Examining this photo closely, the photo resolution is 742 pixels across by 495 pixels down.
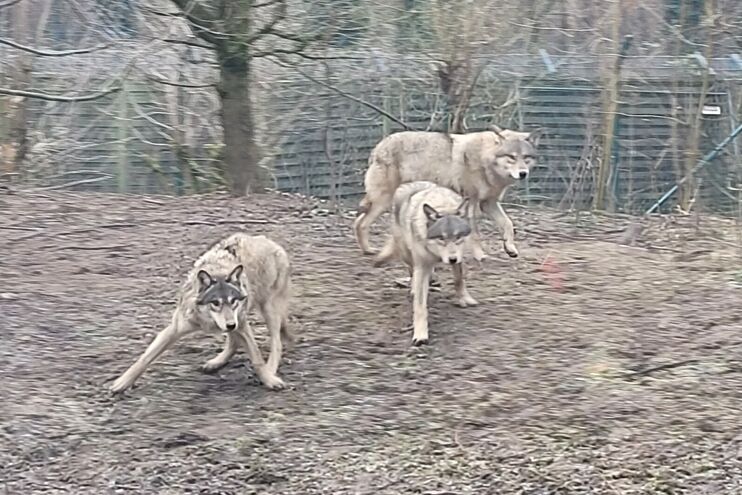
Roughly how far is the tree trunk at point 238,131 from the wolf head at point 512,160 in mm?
3998

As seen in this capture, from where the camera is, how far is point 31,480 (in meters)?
5.18

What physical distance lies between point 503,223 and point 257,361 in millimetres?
3355

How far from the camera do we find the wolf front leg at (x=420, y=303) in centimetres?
693

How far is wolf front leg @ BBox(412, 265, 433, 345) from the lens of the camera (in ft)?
22.7

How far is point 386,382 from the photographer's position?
634cm

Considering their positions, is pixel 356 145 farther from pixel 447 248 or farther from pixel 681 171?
pixel 447 248

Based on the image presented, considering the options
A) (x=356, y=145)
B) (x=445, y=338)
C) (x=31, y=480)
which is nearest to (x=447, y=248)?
(x=445, y=338)

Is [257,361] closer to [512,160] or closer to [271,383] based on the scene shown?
[271,383]

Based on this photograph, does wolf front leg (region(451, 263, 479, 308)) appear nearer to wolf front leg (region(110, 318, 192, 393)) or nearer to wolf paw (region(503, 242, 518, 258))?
wolf paw (region(503, 242, 518, 258))

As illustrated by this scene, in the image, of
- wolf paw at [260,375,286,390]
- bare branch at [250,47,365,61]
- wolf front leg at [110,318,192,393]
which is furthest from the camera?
bare branch at [250,47,365,61]

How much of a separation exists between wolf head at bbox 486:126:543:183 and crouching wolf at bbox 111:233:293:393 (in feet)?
9.37

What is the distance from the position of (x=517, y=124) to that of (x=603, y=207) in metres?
1.47

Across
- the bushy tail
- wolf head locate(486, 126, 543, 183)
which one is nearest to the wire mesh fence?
wolf head locate(486, 126, 543, 183)

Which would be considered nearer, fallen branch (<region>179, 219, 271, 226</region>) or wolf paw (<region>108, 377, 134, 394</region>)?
wolf paw (<region>108, 377, 134, 394</region>)
